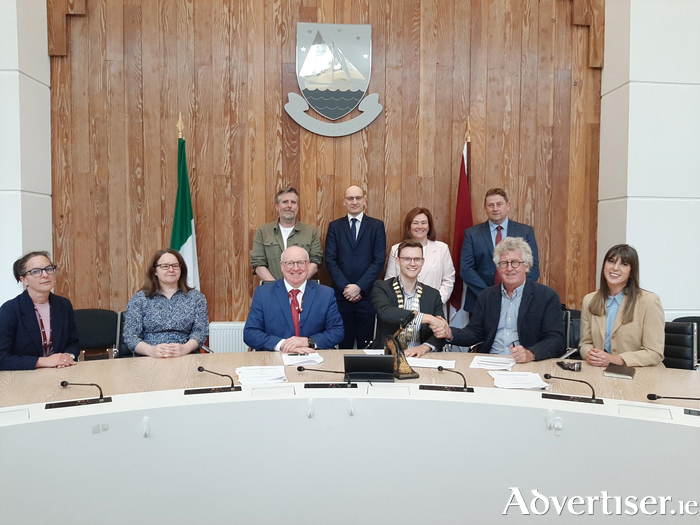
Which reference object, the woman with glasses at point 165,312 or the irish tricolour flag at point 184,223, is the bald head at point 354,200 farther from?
the woman with glasses at point 165,312

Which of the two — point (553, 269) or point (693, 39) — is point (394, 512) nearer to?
point (553, 269)

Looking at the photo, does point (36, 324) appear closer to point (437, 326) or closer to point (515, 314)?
point (437, 326)

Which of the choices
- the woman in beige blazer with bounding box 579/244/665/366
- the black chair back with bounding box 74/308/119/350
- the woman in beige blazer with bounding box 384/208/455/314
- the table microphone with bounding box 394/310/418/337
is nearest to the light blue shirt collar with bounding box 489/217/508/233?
the woman in beige blazer with bounding box 384/208/455/314

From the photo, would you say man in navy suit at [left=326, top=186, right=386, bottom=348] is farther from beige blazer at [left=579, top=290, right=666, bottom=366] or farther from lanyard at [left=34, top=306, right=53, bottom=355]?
lanyard at [left=34, top=306, right=53, bottom=355]

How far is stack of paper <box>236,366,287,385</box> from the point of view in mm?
2622

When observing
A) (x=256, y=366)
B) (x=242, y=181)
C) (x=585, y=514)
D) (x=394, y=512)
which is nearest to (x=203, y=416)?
(x=256, y=366)

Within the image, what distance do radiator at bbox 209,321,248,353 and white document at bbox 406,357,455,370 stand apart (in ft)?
7.83

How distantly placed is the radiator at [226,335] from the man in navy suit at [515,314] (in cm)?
229

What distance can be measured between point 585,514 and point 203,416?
57.9 inches

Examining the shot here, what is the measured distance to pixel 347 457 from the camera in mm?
2268

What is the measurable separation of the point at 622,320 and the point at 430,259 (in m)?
1.75

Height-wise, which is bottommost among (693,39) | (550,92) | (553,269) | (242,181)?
(553,269)

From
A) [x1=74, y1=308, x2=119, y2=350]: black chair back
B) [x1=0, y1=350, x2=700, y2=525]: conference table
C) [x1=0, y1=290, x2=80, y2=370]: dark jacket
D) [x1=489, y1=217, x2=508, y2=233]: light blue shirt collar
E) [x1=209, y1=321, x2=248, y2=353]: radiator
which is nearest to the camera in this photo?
[x1=0, y1=350, x2=700, y2=525]: conference table

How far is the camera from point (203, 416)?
7.41 ft
